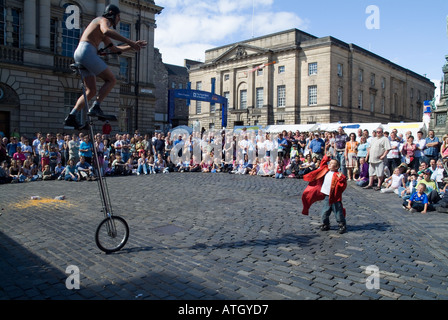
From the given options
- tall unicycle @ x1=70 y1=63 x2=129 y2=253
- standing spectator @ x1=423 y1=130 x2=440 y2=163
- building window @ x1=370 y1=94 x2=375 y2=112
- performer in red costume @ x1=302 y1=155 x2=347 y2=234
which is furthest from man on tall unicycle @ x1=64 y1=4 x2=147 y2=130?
building window @ x1=370 y1=94 x2=375 y2=112

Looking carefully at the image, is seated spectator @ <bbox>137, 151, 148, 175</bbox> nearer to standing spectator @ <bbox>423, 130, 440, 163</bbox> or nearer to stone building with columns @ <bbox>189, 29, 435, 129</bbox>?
standing spectator @ <bbox>423, 130, 440, 163</bbox>

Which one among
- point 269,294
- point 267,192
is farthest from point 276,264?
point 267,192

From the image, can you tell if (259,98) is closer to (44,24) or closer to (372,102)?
(372,102)

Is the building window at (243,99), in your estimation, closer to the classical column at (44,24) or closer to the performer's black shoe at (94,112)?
the classical column at (44,24)

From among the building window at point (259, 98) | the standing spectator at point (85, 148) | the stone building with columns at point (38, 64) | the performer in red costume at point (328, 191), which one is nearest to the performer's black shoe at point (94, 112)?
the performer in red costume at point (328, 191)

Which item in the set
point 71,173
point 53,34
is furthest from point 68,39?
point 71,173

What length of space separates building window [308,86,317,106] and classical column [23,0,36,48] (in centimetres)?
4166

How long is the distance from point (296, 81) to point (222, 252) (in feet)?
183

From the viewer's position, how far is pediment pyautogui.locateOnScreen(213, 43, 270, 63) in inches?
2463

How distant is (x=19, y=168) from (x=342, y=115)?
5057 centimetres

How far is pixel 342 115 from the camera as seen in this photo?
5734 cm

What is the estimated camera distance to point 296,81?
58.3 meters

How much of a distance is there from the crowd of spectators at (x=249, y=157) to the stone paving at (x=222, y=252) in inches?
122
